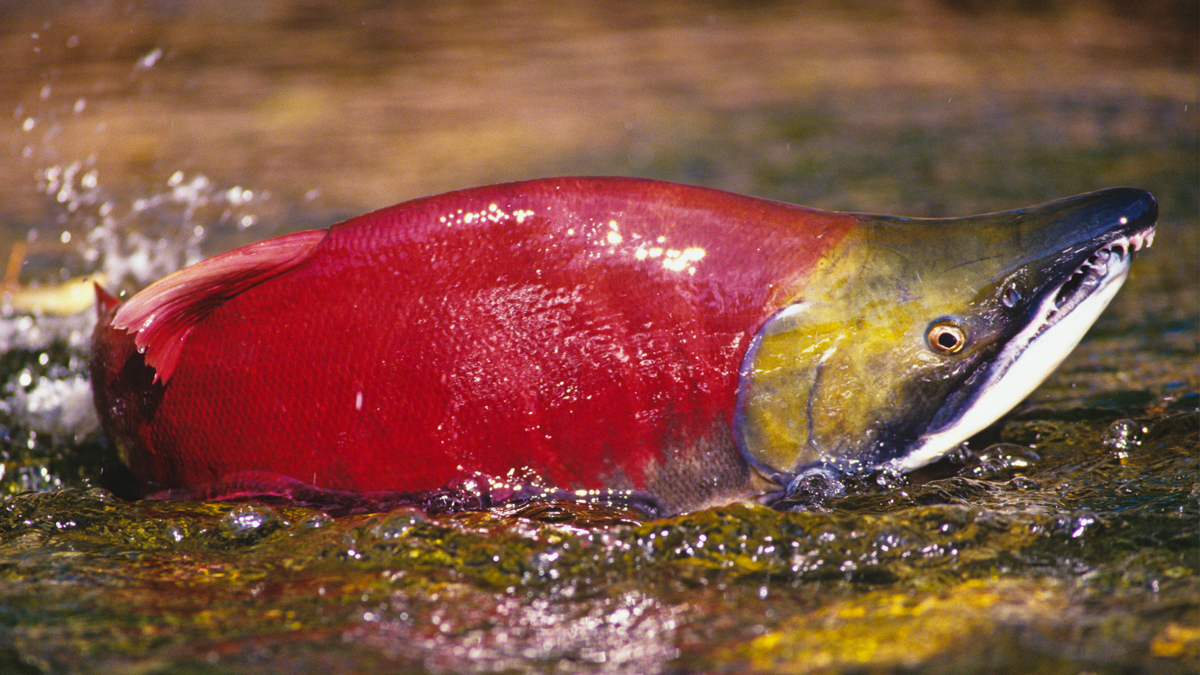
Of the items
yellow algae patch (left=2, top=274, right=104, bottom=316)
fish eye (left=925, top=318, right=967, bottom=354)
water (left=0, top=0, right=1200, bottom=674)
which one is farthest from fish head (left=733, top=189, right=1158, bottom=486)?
yellow algae patch (left=2, top=274, right=104, bottom=316)

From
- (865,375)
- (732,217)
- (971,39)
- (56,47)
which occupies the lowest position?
(865,375)

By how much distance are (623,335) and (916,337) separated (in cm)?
59

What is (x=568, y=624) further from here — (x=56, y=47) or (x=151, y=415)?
(x=56, y=47)

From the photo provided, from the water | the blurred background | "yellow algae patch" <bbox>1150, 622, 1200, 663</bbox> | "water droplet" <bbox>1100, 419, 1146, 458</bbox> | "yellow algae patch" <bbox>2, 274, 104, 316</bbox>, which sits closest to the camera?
"yellow algae patch" <bbox>1150, 622, 1200, 663</bbox>

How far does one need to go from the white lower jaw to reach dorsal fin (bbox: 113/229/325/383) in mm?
1361

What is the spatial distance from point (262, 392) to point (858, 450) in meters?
1.23

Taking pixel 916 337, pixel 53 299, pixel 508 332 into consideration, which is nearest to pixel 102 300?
pixel 508 332

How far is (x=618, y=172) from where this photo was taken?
5871 mm

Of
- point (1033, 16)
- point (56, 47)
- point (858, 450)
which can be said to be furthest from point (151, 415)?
point (1033, 16)

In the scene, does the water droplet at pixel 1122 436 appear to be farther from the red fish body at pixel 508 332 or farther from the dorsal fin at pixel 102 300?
the dorsal fin at pixel 102 300

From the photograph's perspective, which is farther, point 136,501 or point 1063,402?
point 1063,402

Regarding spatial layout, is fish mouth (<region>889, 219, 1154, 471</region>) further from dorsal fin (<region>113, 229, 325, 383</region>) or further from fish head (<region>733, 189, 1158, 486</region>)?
dorsal fin (<region>113, 229, 325, 383</region>)

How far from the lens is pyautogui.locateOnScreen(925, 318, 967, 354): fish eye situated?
2.14m

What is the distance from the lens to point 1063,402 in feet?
9.81
